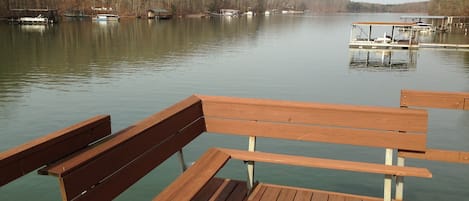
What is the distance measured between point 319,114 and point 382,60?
102 ft

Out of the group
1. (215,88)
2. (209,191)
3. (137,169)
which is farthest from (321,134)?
(215,88)

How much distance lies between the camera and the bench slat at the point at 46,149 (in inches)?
112

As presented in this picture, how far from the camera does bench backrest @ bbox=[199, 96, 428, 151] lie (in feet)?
15.3

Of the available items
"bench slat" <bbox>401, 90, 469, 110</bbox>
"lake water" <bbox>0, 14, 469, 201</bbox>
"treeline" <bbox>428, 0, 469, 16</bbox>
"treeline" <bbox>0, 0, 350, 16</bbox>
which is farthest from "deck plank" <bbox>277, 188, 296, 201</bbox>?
"treeline" <bbox>428, 0, 469, 16</bbox>

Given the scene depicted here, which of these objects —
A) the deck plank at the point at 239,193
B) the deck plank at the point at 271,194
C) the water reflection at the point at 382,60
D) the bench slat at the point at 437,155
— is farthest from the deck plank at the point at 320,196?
the water reflection at the point at 382,60

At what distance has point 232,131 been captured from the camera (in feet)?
16.9

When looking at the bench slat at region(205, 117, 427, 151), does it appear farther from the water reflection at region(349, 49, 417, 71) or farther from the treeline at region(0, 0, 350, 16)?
the treeline at region(0, 0, 350, 16)

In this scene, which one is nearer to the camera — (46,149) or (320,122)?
(46,149)

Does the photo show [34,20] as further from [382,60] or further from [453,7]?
[453,7]

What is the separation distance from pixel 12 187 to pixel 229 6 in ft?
589

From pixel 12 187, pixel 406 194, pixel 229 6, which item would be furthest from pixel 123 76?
pixel 229 6

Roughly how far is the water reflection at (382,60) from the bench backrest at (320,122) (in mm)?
24605

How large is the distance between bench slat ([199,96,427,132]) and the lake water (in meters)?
3.27

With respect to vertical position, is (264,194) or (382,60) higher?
(264,194)
